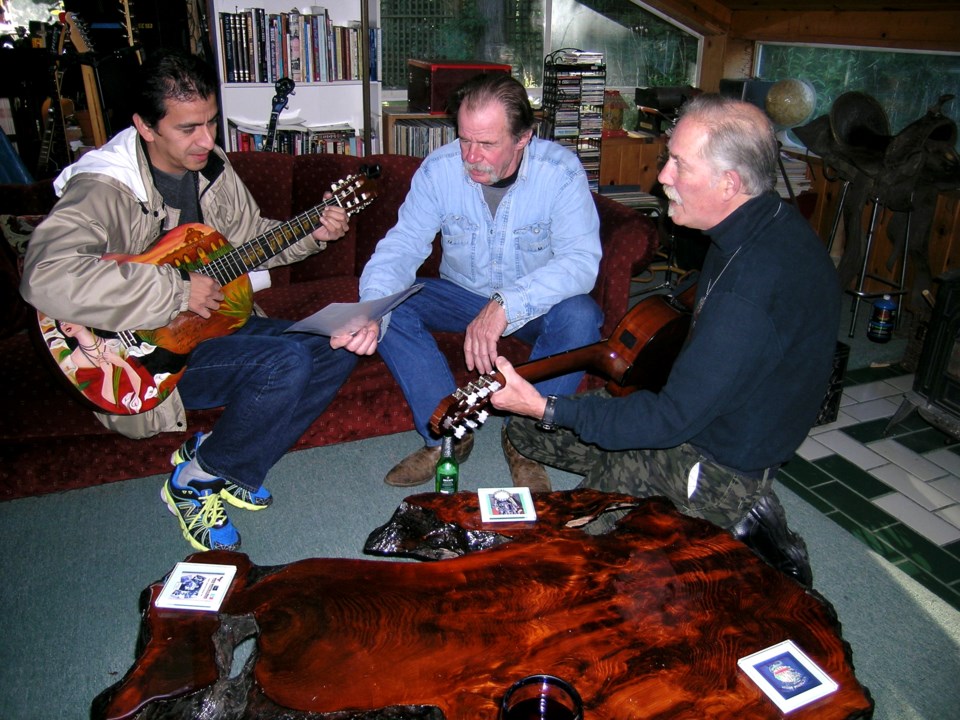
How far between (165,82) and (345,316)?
74 cm

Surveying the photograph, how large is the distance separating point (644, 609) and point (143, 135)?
5.52 ft

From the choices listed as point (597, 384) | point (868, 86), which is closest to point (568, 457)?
point (597, 384)

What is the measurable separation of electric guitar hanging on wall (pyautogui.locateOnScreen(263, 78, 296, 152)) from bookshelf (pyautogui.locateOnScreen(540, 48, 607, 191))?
131cm

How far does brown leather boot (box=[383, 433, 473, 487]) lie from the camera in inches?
90.1

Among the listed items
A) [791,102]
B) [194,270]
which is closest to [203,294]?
[194,270]

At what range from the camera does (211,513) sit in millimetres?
1988

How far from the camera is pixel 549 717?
38.0 inches

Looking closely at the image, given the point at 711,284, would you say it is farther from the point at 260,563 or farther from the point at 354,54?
the point at 354,54

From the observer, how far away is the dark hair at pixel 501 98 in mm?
2021

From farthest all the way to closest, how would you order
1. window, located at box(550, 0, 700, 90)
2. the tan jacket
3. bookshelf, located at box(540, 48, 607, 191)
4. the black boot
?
window, located at box(550, 0, 700, 90), bookshelf, located at box(540, 48, 607, 191), the tan jacket, the black boot

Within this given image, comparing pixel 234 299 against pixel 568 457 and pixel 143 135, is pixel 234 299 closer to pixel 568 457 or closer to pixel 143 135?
pixel 143 135

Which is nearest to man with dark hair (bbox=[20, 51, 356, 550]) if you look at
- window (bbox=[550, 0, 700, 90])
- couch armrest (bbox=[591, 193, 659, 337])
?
couch armrest (bbox=[591, 193, 659, 337])

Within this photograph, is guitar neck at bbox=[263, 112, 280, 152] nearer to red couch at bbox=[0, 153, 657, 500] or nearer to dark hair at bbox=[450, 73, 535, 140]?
red couch at bbox=[0, 153, 657, 500]

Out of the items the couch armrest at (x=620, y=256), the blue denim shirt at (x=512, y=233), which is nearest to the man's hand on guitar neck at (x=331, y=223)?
the blue denim shirt at (x=512, y=233)
